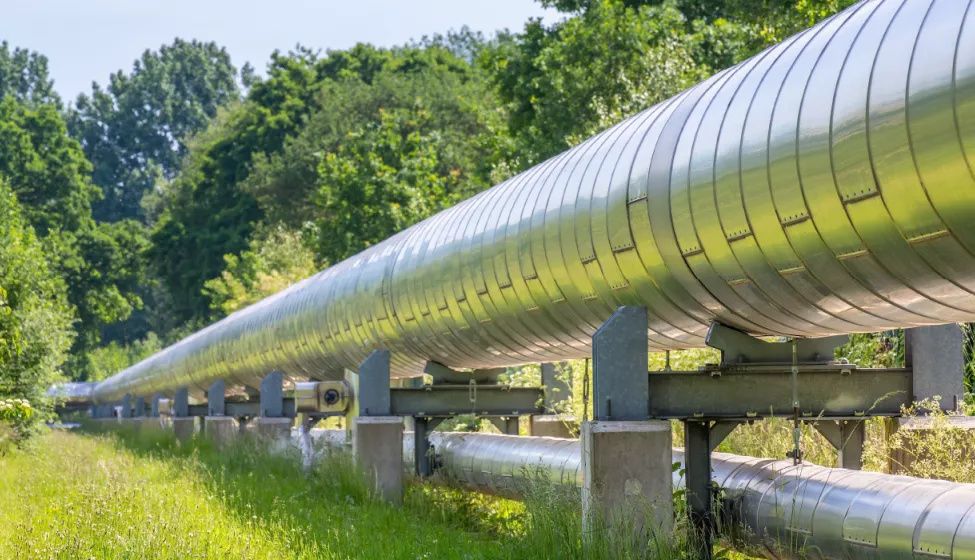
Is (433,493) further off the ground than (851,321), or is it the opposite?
(851,321)

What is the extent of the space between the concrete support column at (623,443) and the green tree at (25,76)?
98185 mm

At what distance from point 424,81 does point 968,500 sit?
55.3 meters

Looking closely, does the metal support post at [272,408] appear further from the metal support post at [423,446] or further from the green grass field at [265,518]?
the metal support post at [423,446]

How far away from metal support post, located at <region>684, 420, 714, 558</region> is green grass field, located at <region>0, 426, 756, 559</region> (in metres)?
0.48

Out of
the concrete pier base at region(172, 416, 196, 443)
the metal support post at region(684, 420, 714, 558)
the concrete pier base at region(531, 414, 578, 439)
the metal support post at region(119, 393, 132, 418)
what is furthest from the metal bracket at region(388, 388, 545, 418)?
the metal support post at region(119, 393, 132, 418)

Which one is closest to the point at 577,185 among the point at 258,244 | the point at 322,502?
the point at 322,502

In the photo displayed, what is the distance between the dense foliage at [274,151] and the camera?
2803cm

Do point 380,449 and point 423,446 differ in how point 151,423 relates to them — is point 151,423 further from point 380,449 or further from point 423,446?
point 380,449

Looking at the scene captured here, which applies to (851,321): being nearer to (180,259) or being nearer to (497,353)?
(497,353)

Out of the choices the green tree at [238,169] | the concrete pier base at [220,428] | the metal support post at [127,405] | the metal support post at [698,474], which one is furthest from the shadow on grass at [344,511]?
the green tree at [238,169]

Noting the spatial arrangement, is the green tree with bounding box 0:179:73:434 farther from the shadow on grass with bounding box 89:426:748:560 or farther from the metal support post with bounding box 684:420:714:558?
the metal support post with bounding box 684:420:714:558

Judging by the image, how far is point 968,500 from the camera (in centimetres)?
553

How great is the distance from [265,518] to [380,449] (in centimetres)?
234

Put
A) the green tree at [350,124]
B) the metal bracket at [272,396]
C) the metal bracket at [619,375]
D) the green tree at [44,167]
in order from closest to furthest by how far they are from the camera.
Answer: the metal bracket at [619,375], the metal bracket at [272,396], the green tree at [350,124], the green tree at [44,167]
